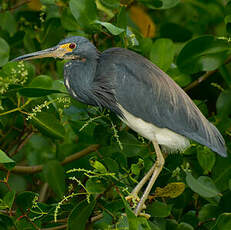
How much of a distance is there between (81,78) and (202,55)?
1.80ft

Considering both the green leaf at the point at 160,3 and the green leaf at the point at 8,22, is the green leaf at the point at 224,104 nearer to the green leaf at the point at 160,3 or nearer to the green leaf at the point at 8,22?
the green leaf at the point at 160,3

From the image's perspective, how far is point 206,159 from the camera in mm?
2373

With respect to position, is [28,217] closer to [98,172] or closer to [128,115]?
[98,172]

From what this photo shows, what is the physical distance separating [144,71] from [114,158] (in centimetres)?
45

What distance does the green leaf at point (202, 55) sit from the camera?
7.91 ft

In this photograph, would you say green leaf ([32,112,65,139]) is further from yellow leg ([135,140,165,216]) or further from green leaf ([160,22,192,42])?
green leaf ([160,22,192,42])

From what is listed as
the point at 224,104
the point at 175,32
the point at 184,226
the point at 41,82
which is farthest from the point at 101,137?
the point at 175,32

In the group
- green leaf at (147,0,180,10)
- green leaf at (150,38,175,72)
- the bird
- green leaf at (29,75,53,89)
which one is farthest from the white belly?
green leaf at (147,0,180,10)

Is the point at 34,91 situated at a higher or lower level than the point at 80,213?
higher

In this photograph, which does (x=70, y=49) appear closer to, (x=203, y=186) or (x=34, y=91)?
(x=34, y=91)

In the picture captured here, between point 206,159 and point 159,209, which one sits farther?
point 206,159

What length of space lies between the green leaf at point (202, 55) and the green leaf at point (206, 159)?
0.36 meters

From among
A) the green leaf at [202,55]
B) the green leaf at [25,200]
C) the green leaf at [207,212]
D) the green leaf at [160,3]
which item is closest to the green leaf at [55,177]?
the green leaf at [25,200]

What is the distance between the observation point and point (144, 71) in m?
2.33
